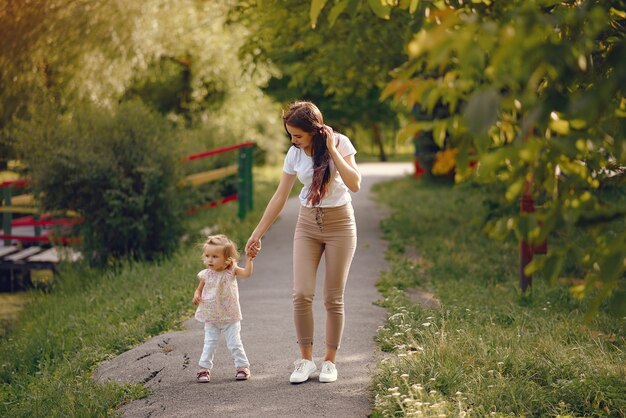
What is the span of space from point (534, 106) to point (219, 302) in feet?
12.0

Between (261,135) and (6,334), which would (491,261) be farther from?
(261,135)

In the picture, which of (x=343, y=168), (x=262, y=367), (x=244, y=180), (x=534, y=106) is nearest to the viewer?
(x=534, y=106)

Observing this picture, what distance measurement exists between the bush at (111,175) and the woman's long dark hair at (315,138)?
6.23m

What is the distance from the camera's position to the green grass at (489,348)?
18.1ft

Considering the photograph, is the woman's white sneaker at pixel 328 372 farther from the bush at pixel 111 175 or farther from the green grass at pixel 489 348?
the bush at pixel 111 175

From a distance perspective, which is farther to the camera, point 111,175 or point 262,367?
point 111,175

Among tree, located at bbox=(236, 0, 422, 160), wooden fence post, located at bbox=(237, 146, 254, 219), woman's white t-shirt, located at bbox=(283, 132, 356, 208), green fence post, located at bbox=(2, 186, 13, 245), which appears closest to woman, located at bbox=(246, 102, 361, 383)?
woman's white t-shirt, located at bbox=(283, 132, 356, 208)

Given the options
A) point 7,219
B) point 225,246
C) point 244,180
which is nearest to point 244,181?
point 244,180

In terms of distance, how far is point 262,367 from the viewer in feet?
21.6

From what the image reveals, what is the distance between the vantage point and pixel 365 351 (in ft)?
22.7

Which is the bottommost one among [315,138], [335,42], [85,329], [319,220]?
[85,329]

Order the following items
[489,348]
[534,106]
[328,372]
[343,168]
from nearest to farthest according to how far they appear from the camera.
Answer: [534,106] < [343,168] < [328,372] < [489,348]

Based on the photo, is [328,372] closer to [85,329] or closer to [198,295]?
[198,295]

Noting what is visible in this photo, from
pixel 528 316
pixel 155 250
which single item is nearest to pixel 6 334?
pixel 155 250
